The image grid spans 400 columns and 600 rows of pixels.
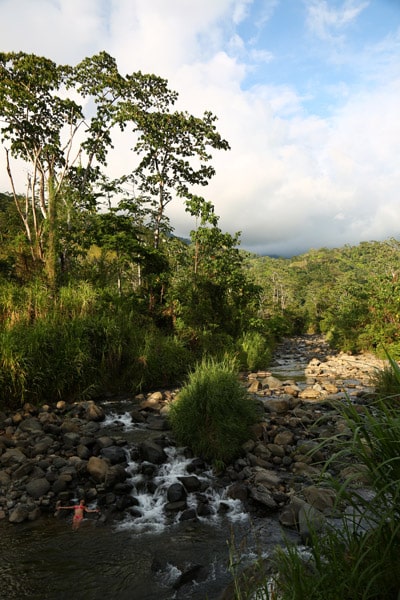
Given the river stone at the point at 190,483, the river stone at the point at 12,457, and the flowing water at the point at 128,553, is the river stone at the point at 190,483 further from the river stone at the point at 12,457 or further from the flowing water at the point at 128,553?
the river stone at the point at 12,457

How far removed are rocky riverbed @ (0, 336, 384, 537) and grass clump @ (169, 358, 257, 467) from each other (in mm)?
205

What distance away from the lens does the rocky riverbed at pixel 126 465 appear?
4.56 meters

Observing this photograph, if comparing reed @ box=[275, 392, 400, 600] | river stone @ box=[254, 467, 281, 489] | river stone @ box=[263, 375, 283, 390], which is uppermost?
reed @ box=[275, 392, 400, 600]

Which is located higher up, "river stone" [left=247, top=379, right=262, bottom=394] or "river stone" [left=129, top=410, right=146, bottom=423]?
"river stone" [left=129, top=410, right=146, bottom=423]

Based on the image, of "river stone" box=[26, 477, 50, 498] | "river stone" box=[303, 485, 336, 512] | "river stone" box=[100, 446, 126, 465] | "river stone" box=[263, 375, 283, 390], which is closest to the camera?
"river stone" box=[303, 485, 336, 512]

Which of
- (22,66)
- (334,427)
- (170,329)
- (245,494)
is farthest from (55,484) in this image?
(22,66)

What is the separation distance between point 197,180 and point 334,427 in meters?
13.5

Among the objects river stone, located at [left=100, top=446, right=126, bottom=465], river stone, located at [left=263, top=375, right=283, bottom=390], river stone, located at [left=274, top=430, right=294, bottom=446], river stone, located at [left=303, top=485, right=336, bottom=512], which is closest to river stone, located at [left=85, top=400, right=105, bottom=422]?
river stone, located at [left=100, top=446, right=126, bottom=465]

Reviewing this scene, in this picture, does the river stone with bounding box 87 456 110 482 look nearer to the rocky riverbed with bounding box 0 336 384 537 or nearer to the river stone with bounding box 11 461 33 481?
the rocky riverbed with bounding box 0 336 384 537

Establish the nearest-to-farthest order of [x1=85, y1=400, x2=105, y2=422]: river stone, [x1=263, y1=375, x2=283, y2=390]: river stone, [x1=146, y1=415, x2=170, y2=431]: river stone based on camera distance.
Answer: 1. [x1=146, y1=415, x2=170, y2=431]: river stone
2. [x1=85, y1=400, x2=105, y2=422]: river stone
3. [x1=263, y1=375, x2=283, y2=390]: river stone

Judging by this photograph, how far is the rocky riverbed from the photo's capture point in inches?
179

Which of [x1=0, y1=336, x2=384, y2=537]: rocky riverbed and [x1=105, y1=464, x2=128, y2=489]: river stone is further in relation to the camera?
[x1=105, y1=464, x2=128, y2=489]: river stone

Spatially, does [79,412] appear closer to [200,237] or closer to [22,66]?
[200,237]

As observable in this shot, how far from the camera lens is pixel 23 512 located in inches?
172
